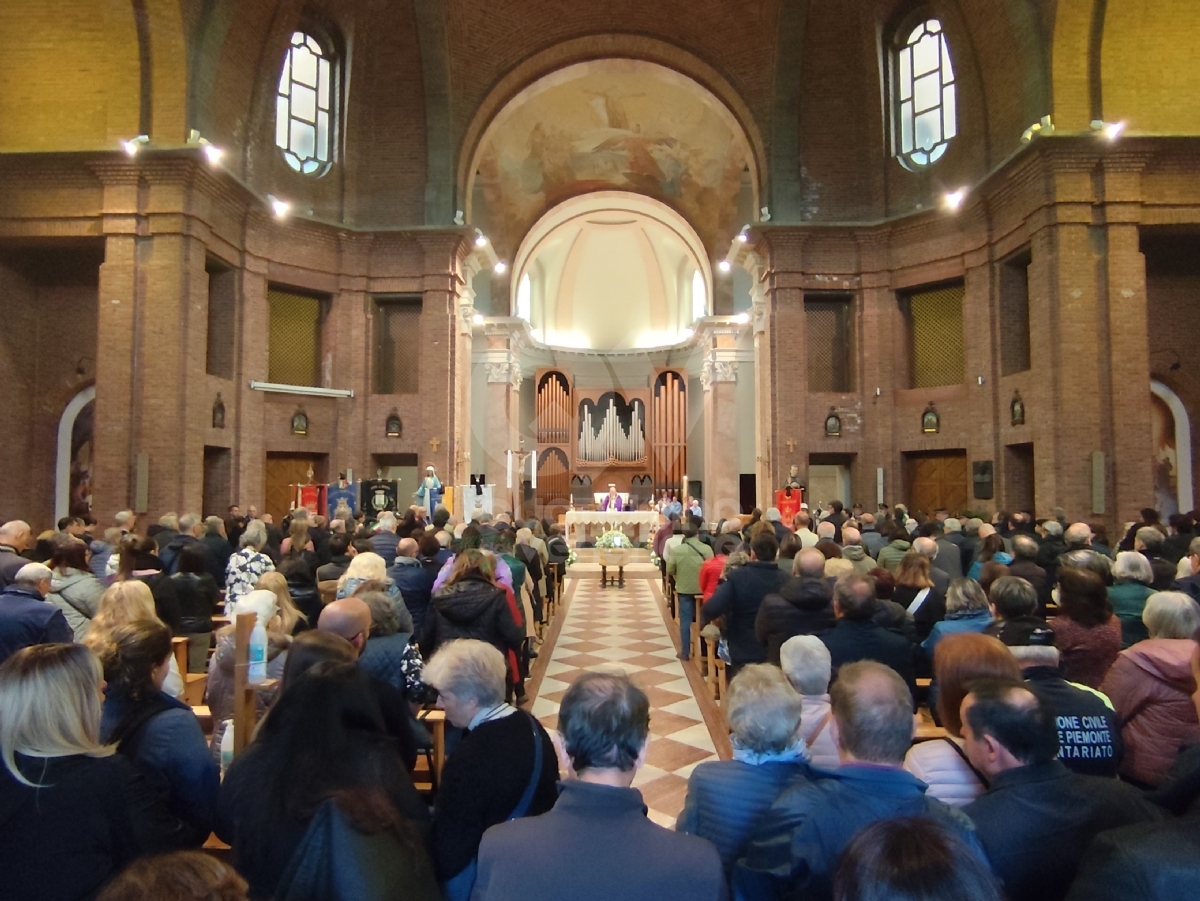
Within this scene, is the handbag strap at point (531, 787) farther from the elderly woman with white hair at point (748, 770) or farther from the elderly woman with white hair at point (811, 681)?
the elderly woman with white hair at point (811, 681)

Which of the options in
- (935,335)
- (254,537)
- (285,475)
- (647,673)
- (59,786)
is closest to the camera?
(59,786)

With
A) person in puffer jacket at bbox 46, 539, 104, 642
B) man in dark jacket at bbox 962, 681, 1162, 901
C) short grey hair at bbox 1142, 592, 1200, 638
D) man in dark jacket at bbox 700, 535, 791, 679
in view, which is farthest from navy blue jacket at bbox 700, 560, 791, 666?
Result: person in puffer jacket at bbox 46, 539, 104, 642

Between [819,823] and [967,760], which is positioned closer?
[819,823]

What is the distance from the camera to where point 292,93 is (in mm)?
16016

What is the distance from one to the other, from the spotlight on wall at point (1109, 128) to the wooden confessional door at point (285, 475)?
48.0ft

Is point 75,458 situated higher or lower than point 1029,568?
higher

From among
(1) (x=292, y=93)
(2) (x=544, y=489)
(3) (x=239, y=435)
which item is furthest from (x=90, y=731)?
(2) (x=544, y=489)

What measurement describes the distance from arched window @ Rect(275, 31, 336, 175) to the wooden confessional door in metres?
5.78

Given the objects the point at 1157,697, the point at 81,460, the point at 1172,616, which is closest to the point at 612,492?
the point at 81,460

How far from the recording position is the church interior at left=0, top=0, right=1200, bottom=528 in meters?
12.4

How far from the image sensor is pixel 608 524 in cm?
1911

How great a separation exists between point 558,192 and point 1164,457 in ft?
54.0

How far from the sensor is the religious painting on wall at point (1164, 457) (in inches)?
536

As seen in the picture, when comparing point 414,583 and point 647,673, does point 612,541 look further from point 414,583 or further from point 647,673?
point 414,583
